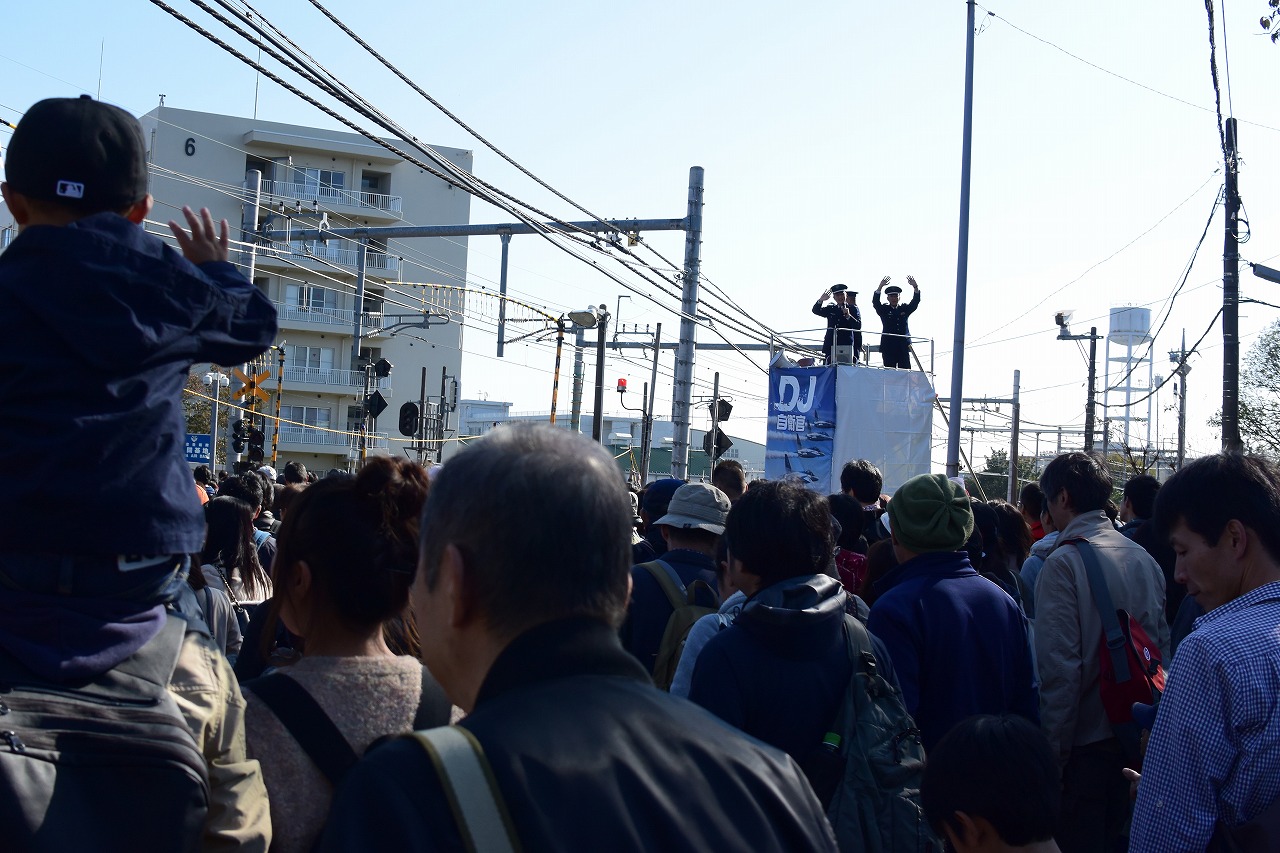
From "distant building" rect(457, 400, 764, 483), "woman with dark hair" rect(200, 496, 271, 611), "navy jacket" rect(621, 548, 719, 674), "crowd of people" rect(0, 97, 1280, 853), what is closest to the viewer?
"crowd of people" rect(0, 97, 1280, 853)

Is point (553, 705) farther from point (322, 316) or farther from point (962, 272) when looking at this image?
point (322, 316)

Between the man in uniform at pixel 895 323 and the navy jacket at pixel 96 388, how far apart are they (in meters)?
15.5

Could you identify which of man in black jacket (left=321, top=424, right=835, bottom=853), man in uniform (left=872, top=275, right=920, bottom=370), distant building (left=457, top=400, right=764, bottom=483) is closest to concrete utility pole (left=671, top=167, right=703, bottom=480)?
man in uniform (left=872, top=275, right=920, bottom=370)

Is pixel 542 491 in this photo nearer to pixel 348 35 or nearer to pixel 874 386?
pixel 348 35

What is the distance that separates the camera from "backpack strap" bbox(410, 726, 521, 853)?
4.49ft

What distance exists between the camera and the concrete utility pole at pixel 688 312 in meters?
14.2

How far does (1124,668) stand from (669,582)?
78.1 inches

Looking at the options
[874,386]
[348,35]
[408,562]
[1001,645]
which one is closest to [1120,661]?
[1001,645]

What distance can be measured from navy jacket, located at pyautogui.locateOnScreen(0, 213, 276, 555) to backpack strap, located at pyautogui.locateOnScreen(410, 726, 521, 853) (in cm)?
102

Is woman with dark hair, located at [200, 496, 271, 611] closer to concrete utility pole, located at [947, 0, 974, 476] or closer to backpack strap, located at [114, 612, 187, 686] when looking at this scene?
backpack strap, located at [114, 612, 187, 686]

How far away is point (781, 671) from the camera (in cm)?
347

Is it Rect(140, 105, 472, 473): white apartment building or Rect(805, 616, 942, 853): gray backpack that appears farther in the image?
Rect(140, 105, 472, 473): white apartment building

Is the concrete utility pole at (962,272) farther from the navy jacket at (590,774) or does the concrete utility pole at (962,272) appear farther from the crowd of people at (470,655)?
the navy jacket at (590,774)

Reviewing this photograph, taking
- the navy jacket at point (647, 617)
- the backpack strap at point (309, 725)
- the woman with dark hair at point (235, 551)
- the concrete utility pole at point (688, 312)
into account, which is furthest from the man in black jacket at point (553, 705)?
the concrete utility pole at point (688, 312)
